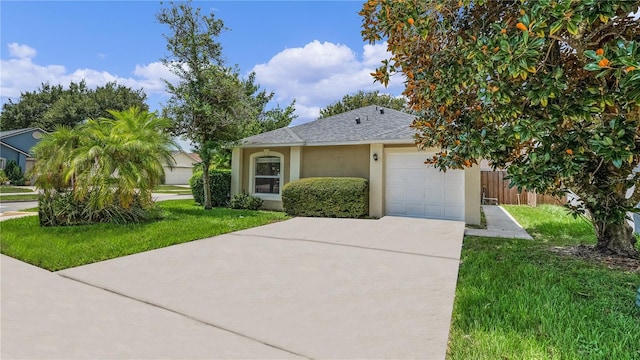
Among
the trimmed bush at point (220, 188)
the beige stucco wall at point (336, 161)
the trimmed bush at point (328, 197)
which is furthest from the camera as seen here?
the trimmed bush at point (220, 188)

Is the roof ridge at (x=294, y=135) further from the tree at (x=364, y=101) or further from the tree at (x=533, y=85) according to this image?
the tree at (x=364, y=101)

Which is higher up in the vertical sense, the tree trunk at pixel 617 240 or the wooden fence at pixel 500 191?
the wooden fence at pixel 500 191

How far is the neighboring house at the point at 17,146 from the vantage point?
2486 cm

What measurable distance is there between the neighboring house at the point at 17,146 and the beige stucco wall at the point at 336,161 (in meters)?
25.4

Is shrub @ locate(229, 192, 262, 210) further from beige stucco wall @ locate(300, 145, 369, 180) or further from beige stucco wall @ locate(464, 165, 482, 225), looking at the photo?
beige stucco wall @ locate(464, 165, 482, 225)

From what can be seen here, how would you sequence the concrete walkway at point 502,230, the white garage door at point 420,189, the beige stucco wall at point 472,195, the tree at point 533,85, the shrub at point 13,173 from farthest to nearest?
the shrub at point 13,173, the white garage door at point 420,189, the beige stucco wall at point 472,195, the concrete walkway at point 502,230, the tree at point 533,85

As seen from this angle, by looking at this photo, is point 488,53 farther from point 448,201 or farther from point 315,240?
point 448,201

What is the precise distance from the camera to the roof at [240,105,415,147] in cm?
1029

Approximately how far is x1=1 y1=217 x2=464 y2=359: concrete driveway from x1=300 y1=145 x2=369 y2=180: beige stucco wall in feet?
17.1

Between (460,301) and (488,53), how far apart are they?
2.81m

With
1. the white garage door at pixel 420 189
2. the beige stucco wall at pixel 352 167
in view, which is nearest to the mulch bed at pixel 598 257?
the beige stucco wall at pixel 352 167

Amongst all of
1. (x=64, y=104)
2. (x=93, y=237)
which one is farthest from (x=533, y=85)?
(x=64, y=104)

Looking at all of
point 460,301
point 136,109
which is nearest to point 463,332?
point 460,301

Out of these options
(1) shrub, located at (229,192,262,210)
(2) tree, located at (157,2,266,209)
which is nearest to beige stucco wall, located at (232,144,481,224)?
(1) shrub, located at (229,192,262,210)
